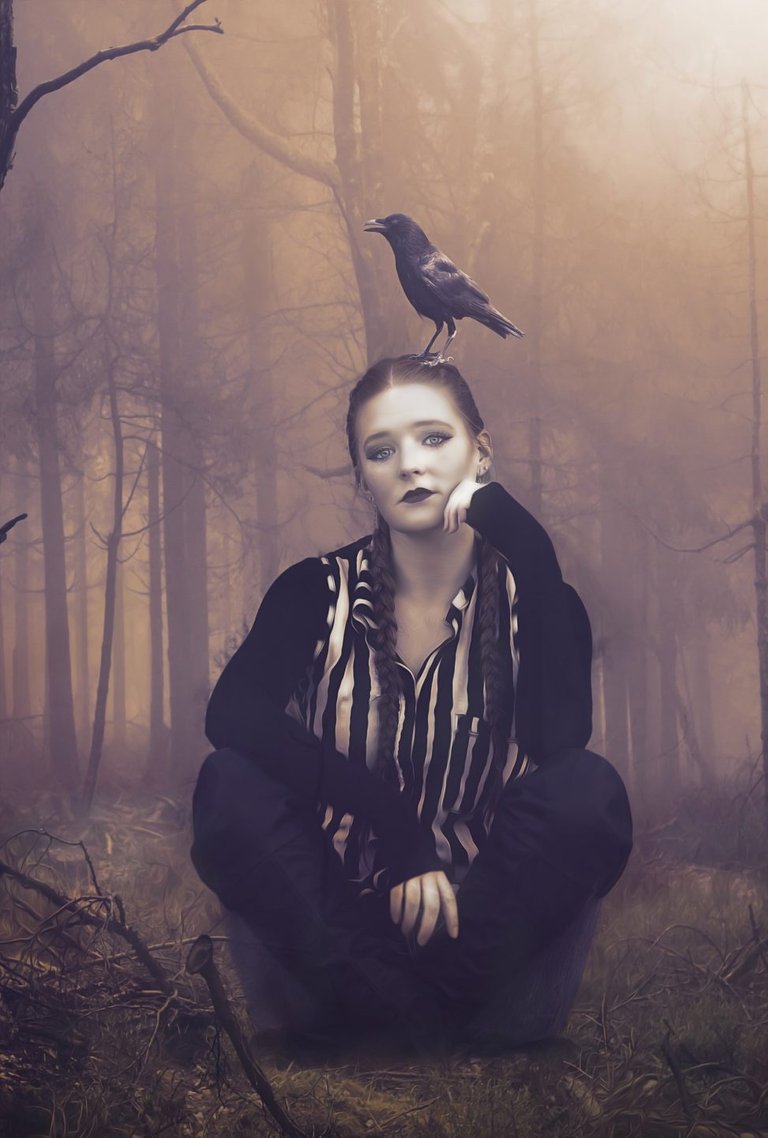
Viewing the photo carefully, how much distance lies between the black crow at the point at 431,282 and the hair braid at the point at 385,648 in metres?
0.55

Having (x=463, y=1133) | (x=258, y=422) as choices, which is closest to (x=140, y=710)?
(x=258, y=422)

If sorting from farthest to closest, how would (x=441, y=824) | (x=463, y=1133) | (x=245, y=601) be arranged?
(x=245, y=601), (x=441, y=824), (x=463, y=1133)

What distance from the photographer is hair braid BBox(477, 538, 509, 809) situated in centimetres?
275

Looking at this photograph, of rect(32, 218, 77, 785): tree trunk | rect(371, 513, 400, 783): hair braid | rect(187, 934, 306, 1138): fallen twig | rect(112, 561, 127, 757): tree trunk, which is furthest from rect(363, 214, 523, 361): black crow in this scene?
rect(187, 934, 306, 1138): fallen twig

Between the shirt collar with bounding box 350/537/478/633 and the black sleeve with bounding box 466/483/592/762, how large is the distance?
5.2 inches

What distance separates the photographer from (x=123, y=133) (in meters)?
3.48

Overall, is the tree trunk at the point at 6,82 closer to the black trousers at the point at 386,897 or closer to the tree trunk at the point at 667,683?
the black trousers at the point at 386,897

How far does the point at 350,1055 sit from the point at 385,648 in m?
0.94

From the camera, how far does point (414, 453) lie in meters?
2.82

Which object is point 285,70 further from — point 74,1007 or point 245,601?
point 74,1007

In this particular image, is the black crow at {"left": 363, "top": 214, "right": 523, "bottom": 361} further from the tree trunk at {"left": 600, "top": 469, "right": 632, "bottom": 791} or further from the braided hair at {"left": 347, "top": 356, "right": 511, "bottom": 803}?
the tree trunk at {"left": 600, "top": 469, "right": 632, "bottom": 791}

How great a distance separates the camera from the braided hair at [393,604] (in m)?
2.75

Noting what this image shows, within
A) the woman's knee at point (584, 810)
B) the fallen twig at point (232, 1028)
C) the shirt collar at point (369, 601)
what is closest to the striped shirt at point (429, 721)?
the shirt collar at point (369, 601)

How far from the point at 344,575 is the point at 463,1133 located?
1302mm
